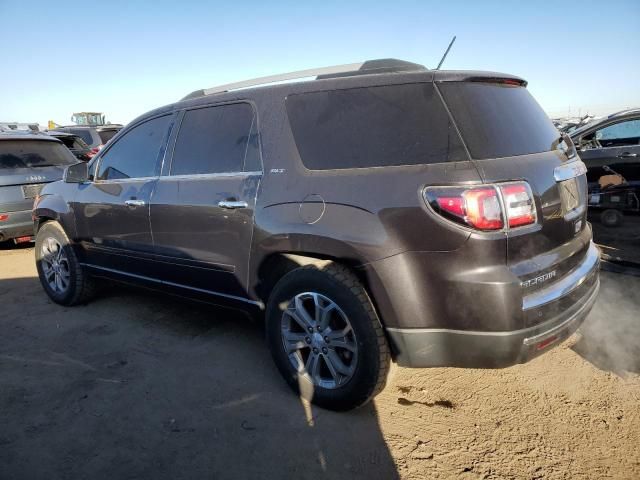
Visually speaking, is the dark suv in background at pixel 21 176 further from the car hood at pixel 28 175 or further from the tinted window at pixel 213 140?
the tinted window at pixel 213 140

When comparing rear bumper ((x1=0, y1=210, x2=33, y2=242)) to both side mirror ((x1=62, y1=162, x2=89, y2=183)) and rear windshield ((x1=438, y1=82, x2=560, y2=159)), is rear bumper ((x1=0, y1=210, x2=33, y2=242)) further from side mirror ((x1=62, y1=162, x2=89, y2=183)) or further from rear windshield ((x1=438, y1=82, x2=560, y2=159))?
rear windshield ((x1=438, y1=82, x2=560, y2=159))

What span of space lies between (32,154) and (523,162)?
6.91m

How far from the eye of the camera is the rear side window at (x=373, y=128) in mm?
2158

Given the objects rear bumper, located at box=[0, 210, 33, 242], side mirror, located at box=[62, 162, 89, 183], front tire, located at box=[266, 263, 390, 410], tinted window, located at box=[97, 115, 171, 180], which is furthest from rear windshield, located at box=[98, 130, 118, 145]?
front tire, located at box=[266, 263, 390, 410]

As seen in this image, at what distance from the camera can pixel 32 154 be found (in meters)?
6.60

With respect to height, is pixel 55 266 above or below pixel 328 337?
above

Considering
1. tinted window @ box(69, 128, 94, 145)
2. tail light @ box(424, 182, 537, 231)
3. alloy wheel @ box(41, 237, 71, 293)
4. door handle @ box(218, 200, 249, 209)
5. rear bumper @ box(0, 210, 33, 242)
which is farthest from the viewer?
tinted window @ box(69, 128, 94, 145)

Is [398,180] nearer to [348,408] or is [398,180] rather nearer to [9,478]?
[348,408]

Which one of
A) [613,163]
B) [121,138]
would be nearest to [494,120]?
[121,138]

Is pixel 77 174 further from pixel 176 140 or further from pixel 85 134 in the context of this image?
pixel 85 134

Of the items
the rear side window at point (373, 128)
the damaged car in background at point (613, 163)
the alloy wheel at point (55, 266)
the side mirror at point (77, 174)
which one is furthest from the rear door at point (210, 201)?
the damaged car in background at point (613, 163)

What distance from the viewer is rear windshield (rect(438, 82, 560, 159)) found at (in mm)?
2146

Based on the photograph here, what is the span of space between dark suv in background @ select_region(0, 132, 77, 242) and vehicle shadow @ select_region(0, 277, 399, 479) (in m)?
2.80

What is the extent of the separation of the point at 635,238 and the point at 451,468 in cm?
561
